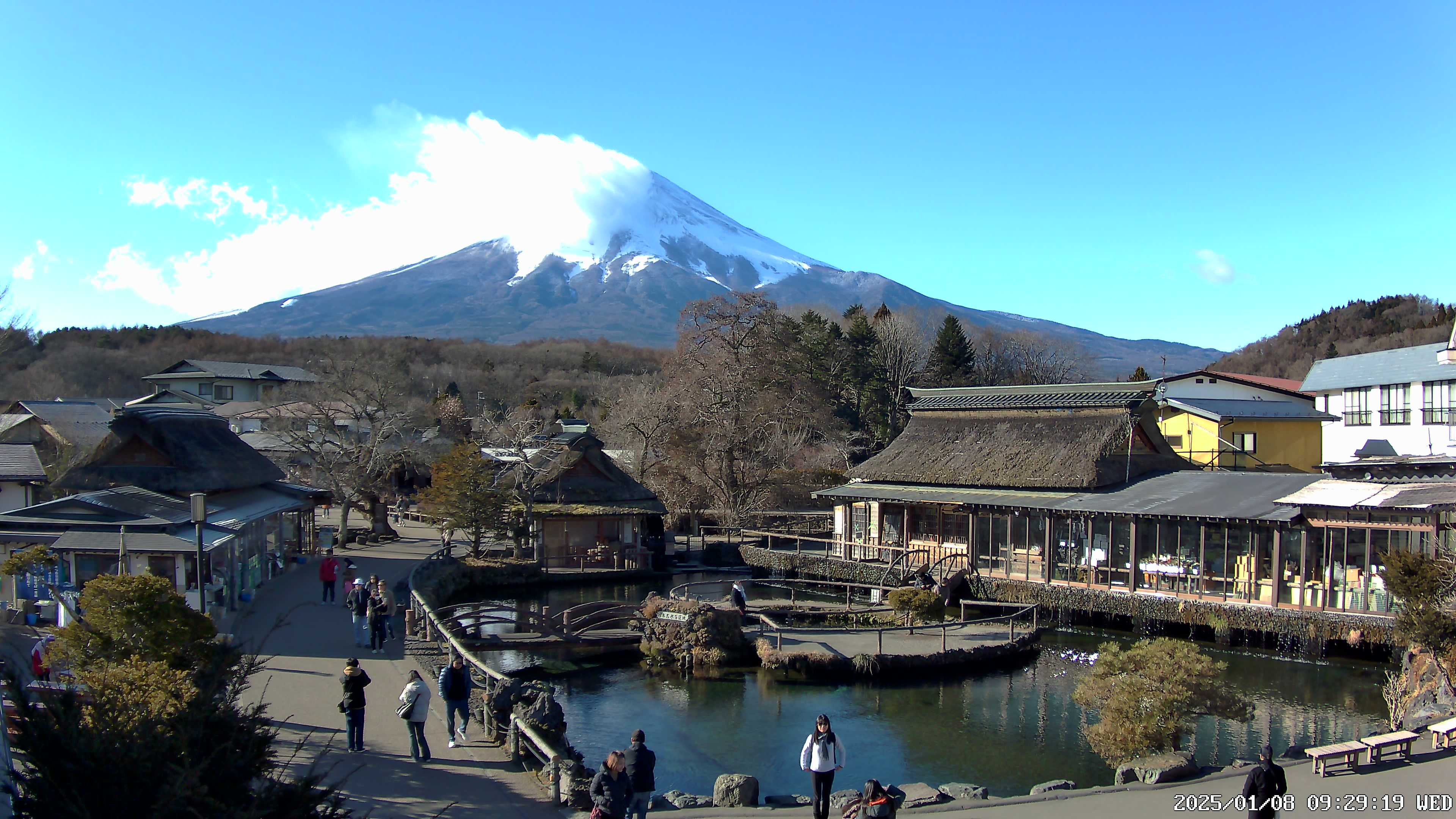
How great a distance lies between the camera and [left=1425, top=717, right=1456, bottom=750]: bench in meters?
10.8

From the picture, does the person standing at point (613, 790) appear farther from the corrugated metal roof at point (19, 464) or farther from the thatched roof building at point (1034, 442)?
the corrugated metal roof at point (19, 464)

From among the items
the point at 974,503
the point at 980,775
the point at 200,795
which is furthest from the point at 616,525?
the point at 200,795

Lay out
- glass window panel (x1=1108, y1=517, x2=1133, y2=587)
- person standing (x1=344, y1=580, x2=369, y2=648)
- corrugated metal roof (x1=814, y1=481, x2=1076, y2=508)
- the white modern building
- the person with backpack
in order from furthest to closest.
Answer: the white modern building → corrugated metal roof (x1=814, y1=481, x2=1076, y2=508) → glass window panel (x1=1108, y1=517, x2=1133, y2=587) → person standing (x1=344, y1=580, x2=369, y2=648) → the person with backpack

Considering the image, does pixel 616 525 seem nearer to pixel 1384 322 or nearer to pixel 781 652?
pixel 781 652

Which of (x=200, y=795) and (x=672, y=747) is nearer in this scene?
(x=200, y=795)

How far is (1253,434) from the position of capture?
1501 inches

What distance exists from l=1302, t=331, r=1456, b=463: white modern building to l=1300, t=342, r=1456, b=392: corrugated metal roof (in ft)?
0.10

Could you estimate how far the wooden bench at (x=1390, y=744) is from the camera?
10.3 meters

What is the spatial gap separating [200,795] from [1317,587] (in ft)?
69.9

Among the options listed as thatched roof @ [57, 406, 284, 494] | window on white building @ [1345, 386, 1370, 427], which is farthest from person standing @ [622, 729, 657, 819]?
window on white building @ [1345, 386, 1370, 427]

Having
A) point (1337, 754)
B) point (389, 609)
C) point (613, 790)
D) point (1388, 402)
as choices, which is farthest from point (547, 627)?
point (1388, 402)

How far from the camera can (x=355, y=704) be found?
10375 millimetres

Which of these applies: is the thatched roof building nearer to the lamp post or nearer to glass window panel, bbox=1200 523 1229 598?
glass window panel, bbox=1200 523 1229 598

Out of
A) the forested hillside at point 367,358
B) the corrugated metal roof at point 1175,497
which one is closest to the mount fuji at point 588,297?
the forested hillside at point 367,358
